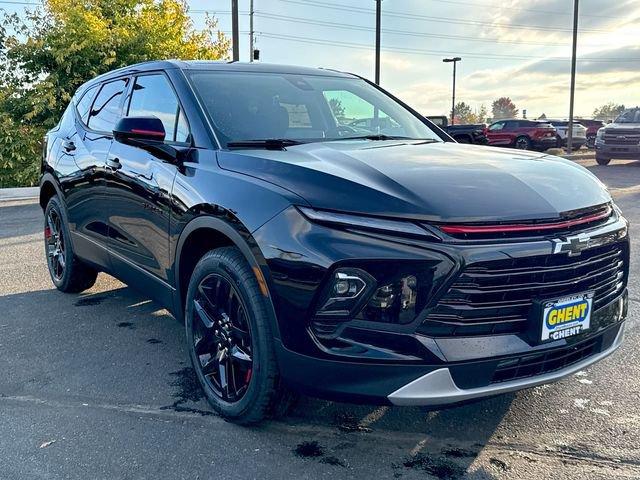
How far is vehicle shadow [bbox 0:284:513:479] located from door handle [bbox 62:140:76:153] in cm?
126

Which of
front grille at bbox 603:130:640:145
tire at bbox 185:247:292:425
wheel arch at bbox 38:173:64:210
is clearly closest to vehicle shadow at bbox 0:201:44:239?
wheel arch at bbox 38:173:64:210

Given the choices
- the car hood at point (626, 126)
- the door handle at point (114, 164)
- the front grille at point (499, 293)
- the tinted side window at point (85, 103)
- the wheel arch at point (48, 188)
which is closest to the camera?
the front grille at point (499, 293)

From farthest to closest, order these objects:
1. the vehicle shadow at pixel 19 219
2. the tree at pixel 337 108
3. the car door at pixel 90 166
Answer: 1. the vehicle shadow at pixel 19 219
2. the car door at pixel 90 166
3. the tree at pixel 337 108

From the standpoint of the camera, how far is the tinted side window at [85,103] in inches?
192

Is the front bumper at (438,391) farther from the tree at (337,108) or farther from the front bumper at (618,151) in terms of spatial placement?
the front bumper at (618,151)

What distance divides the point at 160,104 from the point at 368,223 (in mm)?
1968

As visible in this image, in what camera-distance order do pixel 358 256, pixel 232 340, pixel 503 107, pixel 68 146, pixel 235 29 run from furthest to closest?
1. pixel 503 107
2. pixel 235 29
3. pixel 68 146
4. pixel 232 340
5. pixel 358 256

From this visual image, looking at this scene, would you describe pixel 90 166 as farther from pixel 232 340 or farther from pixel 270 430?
pixel 270 430

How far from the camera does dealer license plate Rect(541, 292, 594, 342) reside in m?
2.35

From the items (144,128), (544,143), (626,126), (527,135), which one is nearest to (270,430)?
(144,128)

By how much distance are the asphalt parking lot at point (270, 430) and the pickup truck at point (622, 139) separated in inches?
679

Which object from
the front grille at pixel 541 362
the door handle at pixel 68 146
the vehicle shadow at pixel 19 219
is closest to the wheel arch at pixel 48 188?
the door handle at pixel 68 146

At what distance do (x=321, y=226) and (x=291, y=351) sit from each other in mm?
517

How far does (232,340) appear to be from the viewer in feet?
9.27
